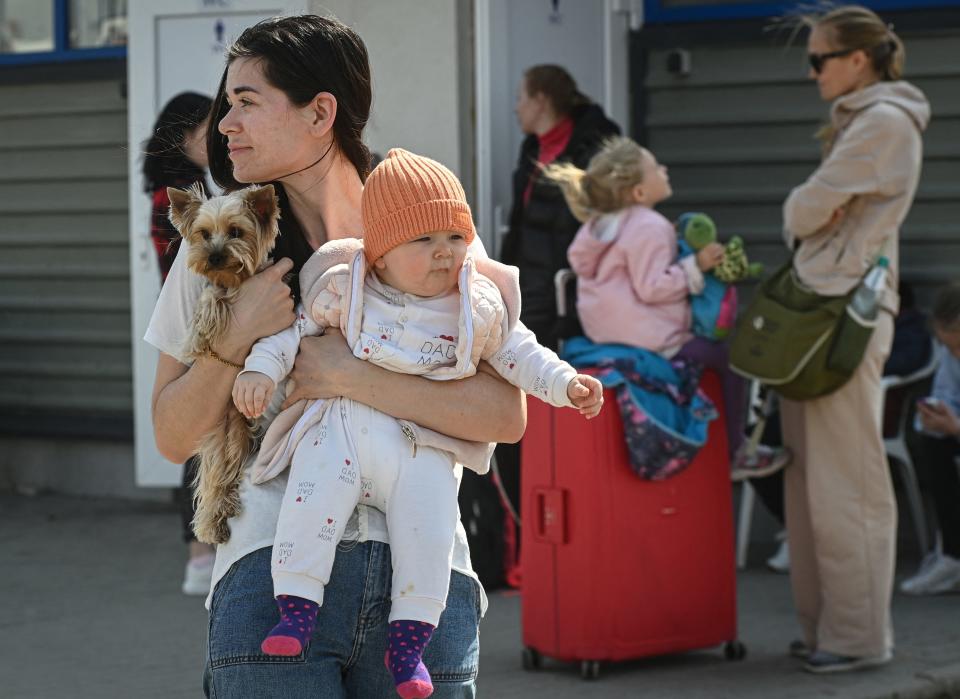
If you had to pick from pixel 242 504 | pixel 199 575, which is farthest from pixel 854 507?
pixel 242 504

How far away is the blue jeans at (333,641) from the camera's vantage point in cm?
242

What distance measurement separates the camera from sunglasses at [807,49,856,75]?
17.2 feet

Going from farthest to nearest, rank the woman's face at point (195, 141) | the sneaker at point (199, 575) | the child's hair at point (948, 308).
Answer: the sneaker at point (199, 575)
the child's hair at point (948, 308)
the woman's face at point (195, 141)

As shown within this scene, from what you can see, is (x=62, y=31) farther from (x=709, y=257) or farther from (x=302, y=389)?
(x=302, y=389)

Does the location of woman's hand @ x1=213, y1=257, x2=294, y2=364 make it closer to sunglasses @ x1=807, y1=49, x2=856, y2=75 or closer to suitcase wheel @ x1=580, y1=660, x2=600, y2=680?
suitcase wheel @ x1=580, y1=660, x2=600, y2=680

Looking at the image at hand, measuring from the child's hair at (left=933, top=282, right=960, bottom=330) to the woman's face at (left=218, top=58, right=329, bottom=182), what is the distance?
14.3ft

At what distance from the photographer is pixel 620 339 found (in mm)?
5391

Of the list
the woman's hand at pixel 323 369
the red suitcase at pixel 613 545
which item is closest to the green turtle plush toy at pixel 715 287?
the red suitcase at pixel 613 545

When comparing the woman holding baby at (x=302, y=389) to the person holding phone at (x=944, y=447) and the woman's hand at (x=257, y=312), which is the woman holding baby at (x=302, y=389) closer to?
the woman's hand at (x=257, y=312)

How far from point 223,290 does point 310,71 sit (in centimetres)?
42

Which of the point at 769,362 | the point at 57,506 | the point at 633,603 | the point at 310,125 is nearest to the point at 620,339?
the point at 769,362

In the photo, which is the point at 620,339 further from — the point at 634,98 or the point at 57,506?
the point at 57,506

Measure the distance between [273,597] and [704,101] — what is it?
555 cm

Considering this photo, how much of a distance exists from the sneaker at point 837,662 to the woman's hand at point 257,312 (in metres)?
3.28
